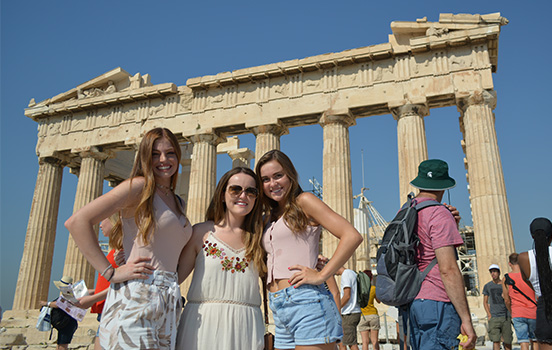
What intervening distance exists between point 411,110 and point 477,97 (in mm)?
2422

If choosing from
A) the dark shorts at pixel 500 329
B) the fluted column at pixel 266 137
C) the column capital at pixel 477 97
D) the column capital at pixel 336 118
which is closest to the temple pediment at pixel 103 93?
the fluted column at pixel 266 137

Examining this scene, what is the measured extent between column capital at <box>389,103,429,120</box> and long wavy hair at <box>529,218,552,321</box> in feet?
45.1

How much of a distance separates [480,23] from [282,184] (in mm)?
17159

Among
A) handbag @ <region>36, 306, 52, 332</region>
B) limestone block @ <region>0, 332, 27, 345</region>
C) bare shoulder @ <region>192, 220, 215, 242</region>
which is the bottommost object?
limestone block @ <region>0, 332, 27, 345</region>

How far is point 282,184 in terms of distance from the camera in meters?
3.73

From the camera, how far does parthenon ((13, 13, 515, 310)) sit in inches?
683

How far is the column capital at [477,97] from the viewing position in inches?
681

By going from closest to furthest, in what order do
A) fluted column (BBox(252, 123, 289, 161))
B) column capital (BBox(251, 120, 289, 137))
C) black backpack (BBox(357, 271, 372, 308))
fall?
black backpack (BBox(357, 271, 372, 308))
fluted column (BBox(252, 123, 289, 161))
column capital (BBox(251, 120, 289, 137))

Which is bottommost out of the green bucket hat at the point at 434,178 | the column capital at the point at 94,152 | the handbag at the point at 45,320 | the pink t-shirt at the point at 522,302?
the handbag at the point at 45,320

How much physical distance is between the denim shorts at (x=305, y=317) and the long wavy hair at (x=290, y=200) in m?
0.47

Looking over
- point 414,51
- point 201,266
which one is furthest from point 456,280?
point 414,51

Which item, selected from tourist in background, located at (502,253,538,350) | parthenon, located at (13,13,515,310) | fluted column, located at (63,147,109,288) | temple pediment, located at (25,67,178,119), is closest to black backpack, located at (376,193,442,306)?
tourist in background, located at (502,253,538,350)

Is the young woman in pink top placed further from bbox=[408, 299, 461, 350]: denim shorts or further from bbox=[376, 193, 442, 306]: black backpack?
bbox=[408, 299, 461, 350]: denim shorts

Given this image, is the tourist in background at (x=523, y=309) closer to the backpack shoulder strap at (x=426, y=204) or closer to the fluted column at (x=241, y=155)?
the backpack shoulder strap at (x=426, y=204)
